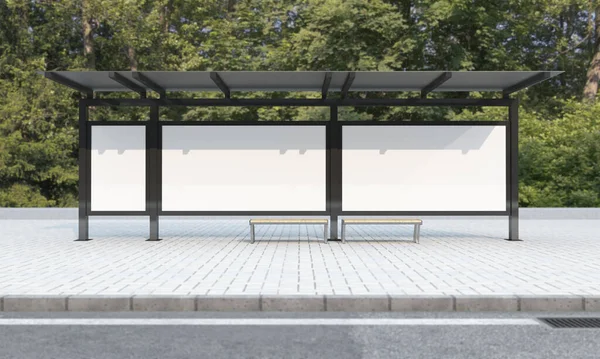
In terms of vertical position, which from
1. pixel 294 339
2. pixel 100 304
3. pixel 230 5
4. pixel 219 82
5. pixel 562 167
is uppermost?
pixel 230 5

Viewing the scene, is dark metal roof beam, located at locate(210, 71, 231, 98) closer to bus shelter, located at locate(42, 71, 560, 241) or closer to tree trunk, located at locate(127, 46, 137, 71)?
bus shelter, located at locate(42, 71, 560, 241)

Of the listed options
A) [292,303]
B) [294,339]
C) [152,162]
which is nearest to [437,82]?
[152,162]

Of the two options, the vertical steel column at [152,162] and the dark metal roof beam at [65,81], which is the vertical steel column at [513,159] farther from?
the dark metal roof beam at [65,81]

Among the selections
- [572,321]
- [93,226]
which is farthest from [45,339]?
[93,226]

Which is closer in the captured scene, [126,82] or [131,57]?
[126,82]

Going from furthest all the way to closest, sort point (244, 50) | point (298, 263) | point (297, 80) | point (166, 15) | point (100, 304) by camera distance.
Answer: point (166, 15) → point (244, 50) → point (297, 80) → point (298, 263) → point (100, 304)

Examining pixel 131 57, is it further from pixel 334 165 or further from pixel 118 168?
pixel 334 165

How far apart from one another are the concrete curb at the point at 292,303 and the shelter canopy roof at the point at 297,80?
5393mm

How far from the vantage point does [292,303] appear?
6230 millimetres

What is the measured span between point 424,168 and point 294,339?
764 centimetres

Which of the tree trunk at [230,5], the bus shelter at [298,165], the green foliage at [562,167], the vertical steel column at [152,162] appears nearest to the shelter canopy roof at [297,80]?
the bus shelter at [298,165]

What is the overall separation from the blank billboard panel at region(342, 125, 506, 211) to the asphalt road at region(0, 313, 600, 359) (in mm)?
6251

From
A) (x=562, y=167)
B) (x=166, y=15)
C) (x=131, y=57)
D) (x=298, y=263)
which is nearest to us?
(x=298, y=263)

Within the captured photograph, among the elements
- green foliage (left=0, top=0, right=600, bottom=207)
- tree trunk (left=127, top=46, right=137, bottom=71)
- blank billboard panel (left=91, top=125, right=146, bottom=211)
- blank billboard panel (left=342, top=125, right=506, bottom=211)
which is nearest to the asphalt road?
blank billboard panel (left=342, top=125, right=506, bottom=211)
